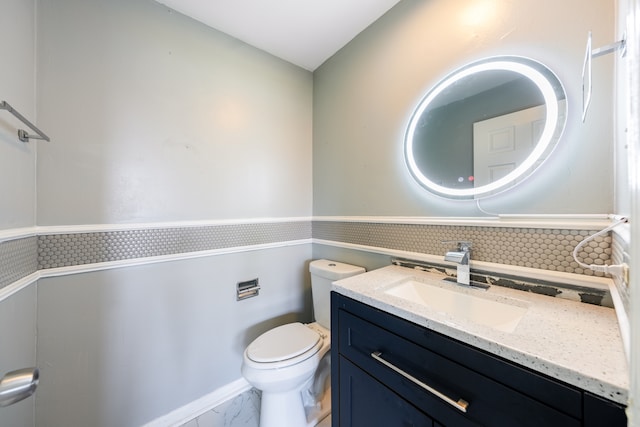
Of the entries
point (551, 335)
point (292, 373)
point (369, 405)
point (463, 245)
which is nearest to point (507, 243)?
point (463, 245)

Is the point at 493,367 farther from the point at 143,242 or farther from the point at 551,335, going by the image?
the point at 143,242

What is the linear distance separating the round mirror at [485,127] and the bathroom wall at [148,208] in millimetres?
994

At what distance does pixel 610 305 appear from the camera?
27.7 inches

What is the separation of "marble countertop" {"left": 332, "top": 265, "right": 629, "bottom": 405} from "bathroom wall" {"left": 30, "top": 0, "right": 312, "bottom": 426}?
951 mm

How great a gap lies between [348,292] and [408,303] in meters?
0.23

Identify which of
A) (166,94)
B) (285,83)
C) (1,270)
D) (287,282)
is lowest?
(287,282)

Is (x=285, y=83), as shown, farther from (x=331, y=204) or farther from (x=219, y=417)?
(x=219, y=417)

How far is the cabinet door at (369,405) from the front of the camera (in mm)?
688

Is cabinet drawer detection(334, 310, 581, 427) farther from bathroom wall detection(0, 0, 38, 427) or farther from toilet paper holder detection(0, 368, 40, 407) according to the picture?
bathroom wall detection(0, 0, 38, 427)

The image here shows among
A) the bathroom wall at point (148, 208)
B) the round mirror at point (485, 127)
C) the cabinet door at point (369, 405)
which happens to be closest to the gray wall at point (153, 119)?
the bathroom wall at point (148, 208)

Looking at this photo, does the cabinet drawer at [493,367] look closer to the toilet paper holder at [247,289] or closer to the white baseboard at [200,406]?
the toilet paper holder at [247,289]

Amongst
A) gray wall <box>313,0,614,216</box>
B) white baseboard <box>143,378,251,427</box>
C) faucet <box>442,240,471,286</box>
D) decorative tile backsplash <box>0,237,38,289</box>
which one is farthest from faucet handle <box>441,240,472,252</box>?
decorative tile backsplash <box>0,237,38,289</box>

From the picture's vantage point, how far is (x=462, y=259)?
3.01ft

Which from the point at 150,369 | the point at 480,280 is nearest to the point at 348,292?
the point at 480,280
